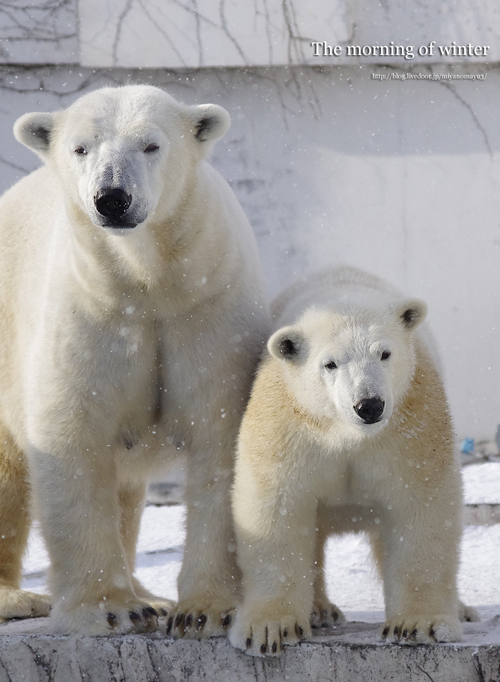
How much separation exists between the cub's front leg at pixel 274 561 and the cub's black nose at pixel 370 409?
15.5 inches

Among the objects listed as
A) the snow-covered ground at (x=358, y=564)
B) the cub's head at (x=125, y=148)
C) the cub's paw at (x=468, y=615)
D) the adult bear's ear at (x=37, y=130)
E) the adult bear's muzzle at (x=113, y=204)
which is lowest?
the cub's paw at (x=468, y=615)

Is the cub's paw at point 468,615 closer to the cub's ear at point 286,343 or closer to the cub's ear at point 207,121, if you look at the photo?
the cub's ear at point 286,343

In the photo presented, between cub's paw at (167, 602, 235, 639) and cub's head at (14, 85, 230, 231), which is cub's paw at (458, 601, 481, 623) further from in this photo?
cub's head at (14, 85, 230, 231)

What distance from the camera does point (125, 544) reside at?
4039mm

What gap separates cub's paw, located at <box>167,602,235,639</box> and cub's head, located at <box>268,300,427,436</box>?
75 centimetres

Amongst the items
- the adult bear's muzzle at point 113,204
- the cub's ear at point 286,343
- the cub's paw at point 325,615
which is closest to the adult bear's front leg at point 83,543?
the cub's paw at point 325,615

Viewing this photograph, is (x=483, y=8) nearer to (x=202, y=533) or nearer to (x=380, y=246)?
(x=380, y=246)

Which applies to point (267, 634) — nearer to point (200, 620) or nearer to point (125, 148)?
point (200, 620)

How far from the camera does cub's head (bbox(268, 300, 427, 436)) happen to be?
2.49 metres

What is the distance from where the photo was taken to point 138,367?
3.01 meters

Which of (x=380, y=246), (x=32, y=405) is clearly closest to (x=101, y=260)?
(x=32, y=405)

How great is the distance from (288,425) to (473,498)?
10.6ft

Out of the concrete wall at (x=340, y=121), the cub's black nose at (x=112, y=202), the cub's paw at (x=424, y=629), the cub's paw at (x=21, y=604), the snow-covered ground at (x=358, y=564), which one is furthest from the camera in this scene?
the concrete wall at (x=340, y=121)

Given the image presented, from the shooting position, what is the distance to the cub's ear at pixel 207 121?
3.03 m
